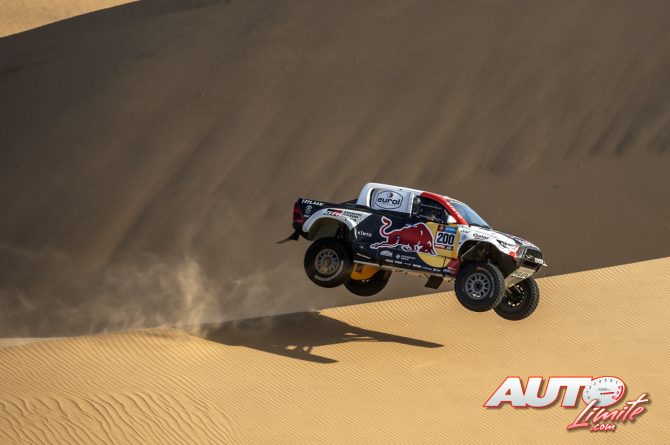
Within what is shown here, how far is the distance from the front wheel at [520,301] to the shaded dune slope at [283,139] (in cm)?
634

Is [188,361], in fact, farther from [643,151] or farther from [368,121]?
[643,151]

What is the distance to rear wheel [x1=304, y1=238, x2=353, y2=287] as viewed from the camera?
659 inches

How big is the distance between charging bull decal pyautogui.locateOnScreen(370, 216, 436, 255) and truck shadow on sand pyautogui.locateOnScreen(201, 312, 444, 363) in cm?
413

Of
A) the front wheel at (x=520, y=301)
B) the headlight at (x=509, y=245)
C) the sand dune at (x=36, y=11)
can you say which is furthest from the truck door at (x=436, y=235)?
the sand dune at (x=36, y=11)

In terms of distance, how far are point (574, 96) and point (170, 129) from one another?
13.2 meters

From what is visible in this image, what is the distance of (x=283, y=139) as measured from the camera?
97.7ft

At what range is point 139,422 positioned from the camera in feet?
55.8

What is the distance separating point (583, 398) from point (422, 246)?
5714 millimetres

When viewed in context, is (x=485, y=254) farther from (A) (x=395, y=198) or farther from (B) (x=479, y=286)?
(A) (x=395, y=198)

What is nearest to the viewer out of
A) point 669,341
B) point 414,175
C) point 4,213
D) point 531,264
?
point 531,264

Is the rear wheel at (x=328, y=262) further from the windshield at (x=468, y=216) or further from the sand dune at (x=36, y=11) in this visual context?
the sand dune at (x=36, y=11)

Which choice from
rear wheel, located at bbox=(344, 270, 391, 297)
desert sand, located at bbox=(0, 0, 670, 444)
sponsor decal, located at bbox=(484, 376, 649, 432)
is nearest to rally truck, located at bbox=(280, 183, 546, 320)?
rear wheel, located at bbox=(344, 270, 391, 297)

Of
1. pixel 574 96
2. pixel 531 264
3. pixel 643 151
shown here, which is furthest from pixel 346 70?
pixel 531 264

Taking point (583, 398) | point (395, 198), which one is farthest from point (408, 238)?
point (583, 398)
